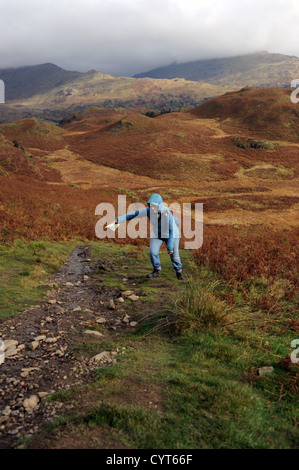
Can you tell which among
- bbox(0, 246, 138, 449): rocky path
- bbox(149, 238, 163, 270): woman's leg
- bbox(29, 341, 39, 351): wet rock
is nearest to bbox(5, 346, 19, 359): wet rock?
bbox(0, 246, 138, 449): rocky path

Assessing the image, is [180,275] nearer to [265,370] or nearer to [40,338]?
[40,338]

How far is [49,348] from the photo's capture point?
4910 millimetres

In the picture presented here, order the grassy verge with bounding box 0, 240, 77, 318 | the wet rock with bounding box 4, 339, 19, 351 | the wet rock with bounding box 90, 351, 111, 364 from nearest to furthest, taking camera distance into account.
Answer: the wet rock with bounding box 90, 351, 111, 364
the wet rock with bounding box 4, 339, 19, 351
the grassy verge with bounding box 0, 240, 77, 318

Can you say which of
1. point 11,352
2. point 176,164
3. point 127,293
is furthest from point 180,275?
point 176,164

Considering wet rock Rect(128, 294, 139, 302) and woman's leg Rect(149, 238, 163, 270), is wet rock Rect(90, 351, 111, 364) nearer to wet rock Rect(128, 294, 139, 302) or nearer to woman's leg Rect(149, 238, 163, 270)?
wet rock Rect(128, 294, 139, 302)

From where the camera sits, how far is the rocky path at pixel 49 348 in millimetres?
3314

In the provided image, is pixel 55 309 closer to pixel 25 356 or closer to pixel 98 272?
pixel 25 356

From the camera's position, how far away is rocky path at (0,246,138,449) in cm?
331

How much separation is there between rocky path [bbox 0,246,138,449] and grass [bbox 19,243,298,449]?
0.90 ft

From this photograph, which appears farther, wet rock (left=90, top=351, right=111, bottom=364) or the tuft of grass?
the tuft of grass

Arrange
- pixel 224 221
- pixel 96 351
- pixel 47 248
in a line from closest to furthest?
pixel 96 351
pixel 47 248
pixel 224 221
